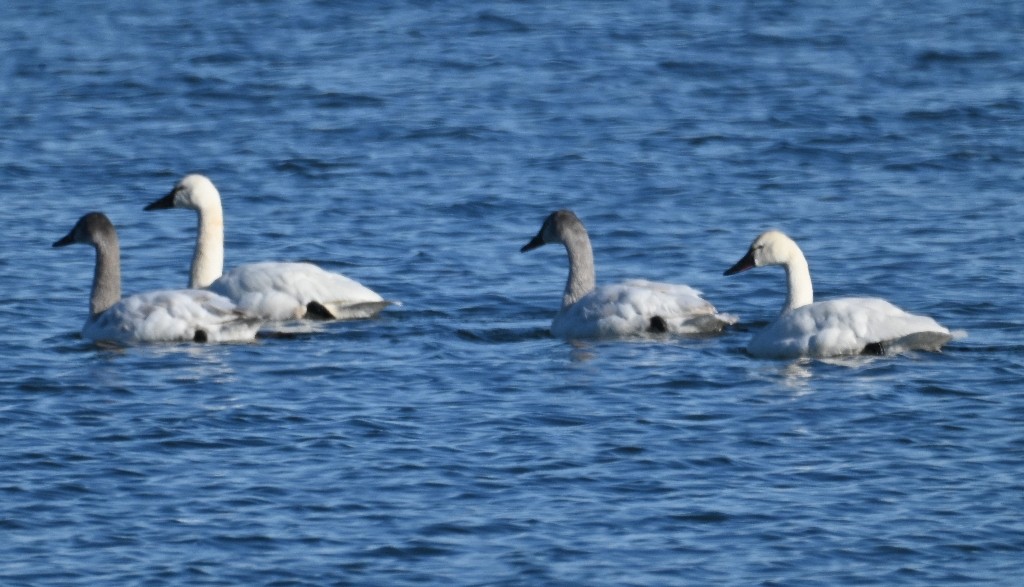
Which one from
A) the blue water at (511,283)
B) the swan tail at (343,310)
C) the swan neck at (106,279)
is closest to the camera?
the blue water at (511,283)

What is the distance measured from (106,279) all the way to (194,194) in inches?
59.7

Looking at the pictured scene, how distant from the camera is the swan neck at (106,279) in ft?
45.3

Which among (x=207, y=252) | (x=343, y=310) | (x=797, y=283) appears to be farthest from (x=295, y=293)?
(x=797, y=283)

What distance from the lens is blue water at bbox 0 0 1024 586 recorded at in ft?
29.8

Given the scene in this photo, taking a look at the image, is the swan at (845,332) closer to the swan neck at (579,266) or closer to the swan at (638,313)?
the swan at (638,313)

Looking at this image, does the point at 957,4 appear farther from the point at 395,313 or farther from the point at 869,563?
the point at 869,563

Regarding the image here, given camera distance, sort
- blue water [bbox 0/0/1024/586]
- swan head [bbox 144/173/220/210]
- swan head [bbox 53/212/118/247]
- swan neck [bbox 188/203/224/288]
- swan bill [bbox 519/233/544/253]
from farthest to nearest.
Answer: swan head [bbox 144/173/220/210]
swan neck [bbox 188/203/224/288]
swan bill [bbox 519/233/544/253]
swan head [bbox 53/212/118/247]
blue water [bbox 0/0/1024/586]

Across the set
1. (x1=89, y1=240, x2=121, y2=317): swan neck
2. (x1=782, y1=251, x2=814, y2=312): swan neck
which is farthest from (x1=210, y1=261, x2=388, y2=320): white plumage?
(x1=782, y1=251, x2=814, y2=312): swan neck

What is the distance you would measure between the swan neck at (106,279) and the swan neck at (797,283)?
4.23 meters

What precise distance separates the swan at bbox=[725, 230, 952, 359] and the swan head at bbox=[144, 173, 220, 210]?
4431mm

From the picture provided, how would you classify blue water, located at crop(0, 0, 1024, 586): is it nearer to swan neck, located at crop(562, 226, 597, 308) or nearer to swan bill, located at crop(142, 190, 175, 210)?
swan neck, located at crop(562, 226, 597, 308)

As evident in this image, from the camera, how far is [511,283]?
605 inches

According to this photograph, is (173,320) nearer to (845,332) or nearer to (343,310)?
(343,310)

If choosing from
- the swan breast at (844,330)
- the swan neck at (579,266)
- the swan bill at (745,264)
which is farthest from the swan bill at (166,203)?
the swan breast at (844,330)
